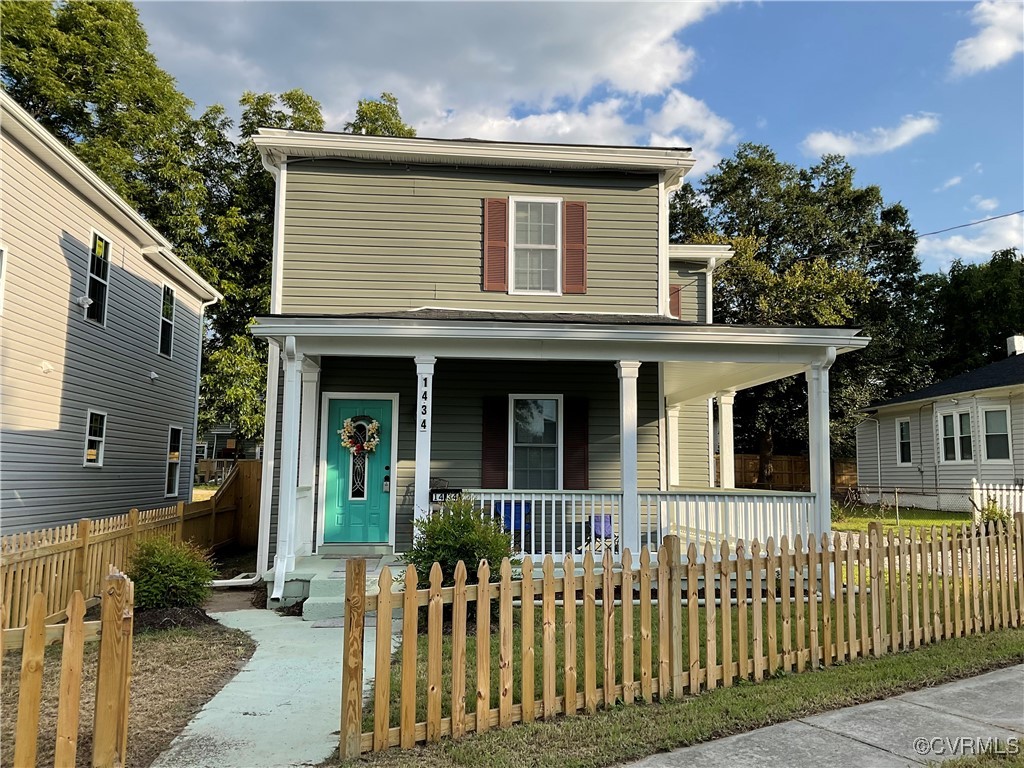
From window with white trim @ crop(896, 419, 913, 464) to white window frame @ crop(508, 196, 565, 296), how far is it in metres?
17.9

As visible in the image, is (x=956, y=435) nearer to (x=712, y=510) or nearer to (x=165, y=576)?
(x=712, y=510)

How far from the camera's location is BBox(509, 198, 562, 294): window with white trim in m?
10.7

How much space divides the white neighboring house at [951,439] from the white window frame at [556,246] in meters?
14.2

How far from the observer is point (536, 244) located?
422 inches

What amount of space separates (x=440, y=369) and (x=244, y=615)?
14.8 feet

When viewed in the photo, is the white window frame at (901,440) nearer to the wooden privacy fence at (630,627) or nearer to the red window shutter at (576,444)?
the red window shutter at (576,444)

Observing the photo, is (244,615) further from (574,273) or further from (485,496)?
(574,273)

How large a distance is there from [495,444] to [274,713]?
623cm

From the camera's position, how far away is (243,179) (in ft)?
78.1

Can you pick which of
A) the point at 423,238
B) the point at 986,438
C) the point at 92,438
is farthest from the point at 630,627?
the point at 986,438

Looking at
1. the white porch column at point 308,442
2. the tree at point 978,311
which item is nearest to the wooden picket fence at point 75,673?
the white porch column at point 308,442

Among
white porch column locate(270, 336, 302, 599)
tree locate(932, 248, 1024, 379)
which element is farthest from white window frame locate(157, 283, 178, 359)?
tree locate(932, 248, 1024, 379)

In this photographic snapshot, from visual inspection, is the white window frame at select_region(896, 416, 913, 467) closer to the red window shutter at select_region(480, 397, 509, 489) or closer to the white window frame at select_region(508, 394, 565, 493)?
the white window frame at select_region(508, 394, 565, 493)

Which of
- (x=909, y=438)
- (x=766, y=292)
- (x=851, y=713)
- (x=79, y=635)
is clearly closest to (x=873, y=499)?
(x=909, y=438)
